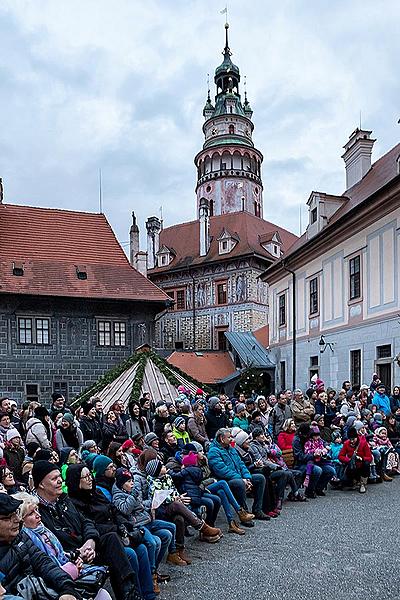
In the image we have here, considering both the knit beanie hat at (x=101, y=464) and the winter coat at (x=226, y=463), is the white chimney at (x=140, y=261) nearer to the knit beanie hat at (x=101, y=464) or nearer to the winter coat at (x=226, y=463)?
the winter coat at (x=226, y=463)

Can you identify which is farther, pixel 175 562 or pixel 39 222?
pixel 39 222

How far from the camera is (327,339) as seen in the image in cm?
2158

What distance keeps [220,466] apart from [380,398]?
652 centimetres

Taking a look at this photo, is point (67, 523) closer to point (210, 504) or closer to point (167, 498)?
point (167, 498)

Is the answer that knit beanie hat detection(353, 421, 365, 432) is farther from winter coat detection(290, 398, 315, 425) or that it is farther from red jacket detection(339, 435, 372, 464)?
winter coat detection(290, 398, 315, 425)

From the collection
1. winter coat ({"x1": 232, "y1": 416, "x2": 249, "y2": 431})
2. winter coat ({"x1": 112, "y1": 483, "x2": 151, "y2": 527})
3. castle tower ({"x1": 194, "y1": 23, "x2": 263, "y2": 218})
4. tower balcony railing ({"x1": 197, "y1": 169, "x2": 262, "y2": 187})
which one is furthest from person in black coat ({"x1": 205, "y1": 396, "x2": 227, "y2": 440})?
tower balcony railing ({"x1": 197, "y1": 169, "x2": 262, "y2": 187})

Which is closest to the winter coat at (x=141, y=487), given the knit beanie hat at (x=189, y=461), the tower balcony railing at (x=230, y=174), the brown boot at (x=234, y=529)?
the knit beanie hat at (x=189, y=461)

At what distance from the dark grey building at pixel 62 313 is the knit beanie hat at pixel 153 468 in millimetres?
18857

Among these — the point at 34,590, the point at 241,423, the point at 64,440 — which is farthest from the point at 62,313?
the point at 34,590

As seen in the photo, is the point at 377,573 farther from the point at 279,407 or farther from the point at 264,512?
the point at 279,407

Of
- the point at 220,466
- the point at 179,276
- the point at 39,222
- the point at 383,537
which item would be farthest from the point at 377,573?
the point at 179,276

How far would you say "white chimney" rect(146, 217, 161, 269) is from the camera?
4491cm

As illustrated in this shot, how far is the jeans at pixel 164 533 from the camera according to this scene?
578cm

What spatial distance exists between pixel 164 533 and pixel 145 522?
214 millimetres
